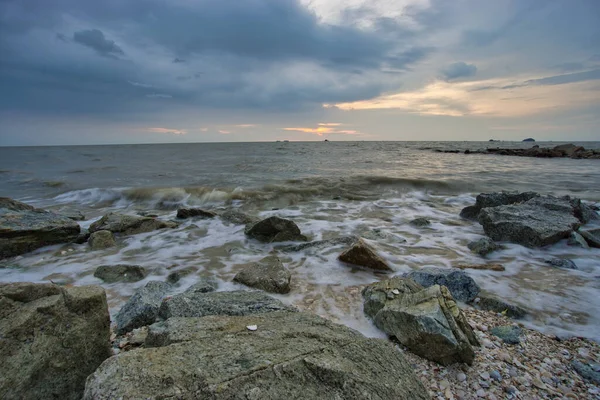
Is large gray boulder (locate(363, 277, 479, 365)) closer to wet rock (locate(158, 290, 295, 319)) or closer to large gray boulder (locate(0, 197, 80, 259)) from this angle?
wet rock (locate(158, 290, 295, 319))

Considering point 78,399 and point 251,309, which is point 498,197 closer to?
point 251,309

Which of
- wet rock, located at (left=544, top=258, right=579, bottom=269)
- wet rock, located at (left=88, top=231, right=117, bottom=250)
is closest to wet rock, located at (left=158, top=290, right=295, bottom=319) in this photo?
wet rock, located at (left=88, top=231, right=117, bottom=250)

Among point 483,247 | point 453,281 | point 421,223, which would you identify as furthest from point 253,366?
point 421,223

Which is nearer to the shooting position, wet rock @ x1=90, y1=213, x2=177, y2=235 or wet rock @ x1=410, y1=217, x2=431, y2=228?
wet rock @ x1=90, y1=213, x2=177, y2=235

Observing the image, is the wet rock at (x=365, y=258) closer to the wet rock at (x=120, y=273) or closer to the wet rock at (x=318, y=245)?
the wet rock at (x=318, y=245)

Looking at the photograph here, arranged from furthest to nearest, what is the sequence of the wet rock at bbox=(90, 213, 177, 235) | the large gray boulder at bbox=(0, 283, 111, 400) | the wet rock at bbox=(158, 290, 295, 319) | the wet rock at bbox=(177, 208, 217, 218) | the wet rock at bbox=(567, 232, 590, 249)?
the wet rock at bbox=(177, 208, 217, 218) < the wet rock at bbox=(90, 213, 177, 235) < the wet rock at bbox=(567, 232, 590, 249) < the wet rock at bbox=(158, 290, 295, 319) < the large gray boulder at bbox=(0, 283, 111, 400)

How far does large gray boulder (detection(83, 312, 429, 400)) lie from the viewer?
1.57m

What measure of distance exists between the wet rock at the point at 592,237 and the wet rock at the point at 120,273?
8.66 metres

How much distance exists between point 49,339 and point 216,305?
130 cm

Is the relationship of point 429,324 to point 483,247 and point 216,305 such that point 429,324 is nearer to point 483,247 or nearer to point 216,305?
point 216,305

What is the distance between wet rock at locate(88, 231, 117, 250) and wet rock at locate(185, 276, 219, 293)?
10.1 ft

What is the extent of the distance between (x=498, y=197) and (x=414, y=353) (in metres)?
7.83

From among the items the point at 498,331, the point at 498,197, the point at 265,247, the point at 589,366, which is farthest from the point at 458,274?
the point at 498,197

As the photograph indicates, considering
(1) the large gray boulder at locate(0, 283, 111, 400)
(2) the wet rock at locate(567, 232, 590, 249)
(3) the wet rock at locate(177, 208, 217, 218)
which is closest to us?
(1) the large gray boulder at locate(0, 283, 111, 400)
